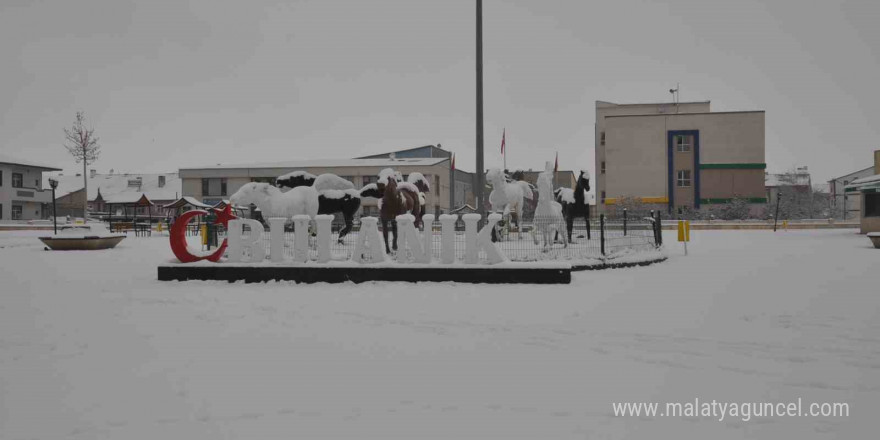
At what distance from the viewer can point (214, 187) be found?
55.0m

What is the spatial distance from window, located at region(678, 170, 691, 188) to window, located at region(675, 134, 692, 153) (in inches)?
74.7

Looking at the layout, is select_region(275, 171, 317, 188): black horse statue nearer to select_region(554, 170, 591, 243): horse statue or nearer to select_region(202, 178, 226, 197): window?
select_region(554, 170, 591, 243): horse statue

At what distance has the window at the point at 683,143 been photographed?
47688 mm

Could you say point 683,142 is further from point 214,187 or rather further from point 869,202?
point 214,187

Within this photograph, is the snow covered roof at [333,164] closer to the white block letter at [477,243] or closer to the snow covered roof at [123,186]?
the snow covered roof at [123,186]

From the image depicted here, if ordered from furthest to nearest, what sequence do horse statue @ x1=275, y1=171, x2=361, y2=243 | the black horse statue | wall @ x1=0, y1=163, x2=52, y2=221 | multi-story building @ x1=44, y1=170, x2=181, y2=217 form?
multi-story building @ x1=44, y1=170, x2=181, y2=217, wall @ x1=0, y1=163, x2=52, y2=221, the black horse statue, horse statue @ x1=275, y1=171, x2=361, y2=243

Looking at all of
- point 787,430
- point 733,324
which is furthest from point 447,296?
point 787,430

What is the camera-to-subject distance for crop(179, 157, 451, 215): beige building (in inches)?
2010

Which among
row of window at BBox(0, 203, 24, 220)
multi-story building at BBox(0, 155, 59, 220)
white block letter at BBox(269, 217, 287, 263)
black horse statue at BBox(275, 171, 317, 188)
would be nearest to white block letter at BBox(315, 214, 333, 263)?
white block letter at BBox(269, 217, 287, 263)

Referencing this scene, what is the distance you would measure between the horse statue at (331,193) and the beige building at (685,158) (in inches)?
1425

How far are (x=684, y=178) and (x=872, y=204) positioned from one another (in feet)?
79.2

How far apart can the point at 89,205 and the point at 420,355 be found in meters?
84.6

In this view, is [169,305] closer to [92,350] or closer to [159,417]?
[92,350]

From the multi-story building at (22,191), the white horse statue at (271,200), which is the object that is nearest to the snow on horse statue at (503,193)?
the white horse statue at (271,200)
